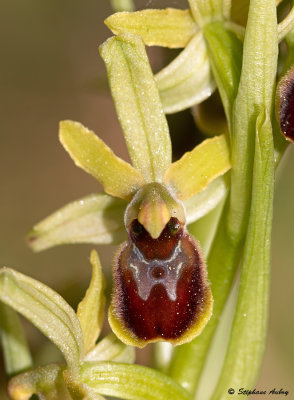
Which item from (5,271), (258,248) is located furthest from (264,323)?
(5,271)

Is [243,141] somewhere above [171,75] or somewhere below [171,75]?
below

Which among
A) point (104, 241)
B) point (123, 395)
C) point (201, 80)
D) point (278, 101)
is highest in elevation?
point (201, 80)

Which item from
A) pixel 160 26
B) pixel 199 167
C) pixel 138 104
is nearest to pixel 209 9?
pixel 160 26

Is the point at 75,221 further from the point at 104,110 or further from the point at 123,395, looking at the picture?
the point at 104,110

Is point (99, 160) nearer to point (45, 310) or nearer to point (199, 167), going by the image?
point (199, 167)

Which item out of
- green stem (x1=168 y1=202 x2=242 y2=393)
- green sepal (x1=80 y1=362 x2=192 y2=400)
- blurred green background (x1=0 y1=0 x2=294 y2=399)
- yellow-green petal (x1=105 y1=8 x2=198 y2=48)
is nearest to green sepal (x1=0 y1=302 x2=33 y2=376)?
green sepal (x1=80 y1=362 x2=192 y2=400)

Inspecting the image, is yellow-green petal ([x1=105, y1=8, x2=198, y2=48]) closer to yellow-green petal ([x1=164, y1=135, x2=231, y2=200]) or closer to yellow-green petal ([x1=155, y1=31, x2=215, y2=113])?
yellow-green petal ([x1=155, y1=31, x2=215, y2=113])

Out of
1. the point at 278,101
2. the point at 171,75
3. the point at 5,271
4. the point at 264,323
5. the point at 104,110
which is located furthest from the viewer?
the point at 104,110
